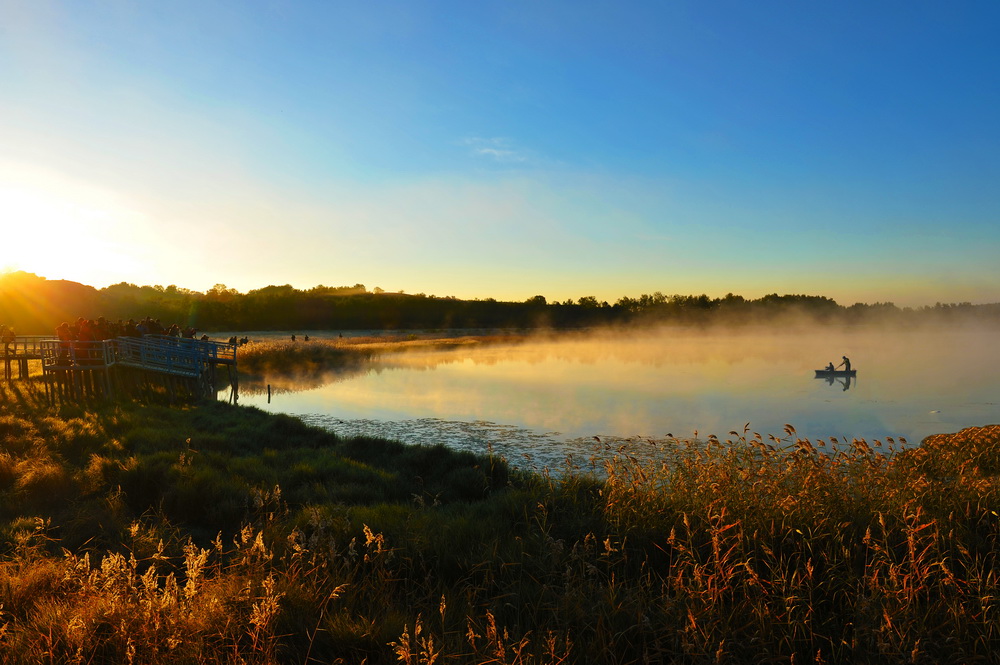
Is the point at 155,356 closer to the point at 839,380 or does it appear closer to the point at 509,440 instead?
the point at 509,440

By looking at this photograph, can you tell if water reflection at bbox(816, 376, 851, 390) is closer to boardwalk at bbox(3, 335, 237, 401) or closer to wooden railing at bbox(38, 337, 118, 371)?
boardwalk at bbox(3, 335, 237, 401)

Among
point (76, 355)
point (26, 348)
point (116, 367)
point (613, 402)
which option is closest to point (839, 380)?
point (613, 402)

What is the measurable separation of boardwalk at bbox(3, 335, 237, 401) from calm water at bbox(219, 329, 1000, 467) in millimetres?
3081

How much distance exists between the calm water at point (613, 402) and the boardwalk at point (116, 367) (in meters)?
3.08

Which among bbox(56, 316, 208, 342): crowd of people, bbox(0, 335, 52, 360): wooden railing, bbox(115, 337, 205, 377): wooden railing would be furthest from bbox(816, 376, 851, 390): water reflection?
bbox(0, 335, 52, 360): wooden railing

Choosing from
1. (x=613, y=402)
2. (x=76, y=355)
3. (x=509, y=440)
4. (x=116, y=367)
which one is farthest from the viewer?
(x=613, y=402)

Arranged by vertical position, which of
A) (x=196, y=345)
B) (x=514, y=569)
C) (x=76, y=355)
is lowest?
(x=514, y=569)

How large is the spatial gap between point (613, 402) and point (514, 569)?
19231 mm

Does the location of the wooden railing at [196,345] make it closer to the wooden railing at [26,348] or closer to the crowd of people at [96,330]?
the crowd of people at [96,330]

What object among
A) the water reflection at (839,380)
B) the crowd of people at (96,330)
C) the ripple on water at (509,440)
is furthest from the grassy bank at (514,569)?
the water reflection at (839,380)

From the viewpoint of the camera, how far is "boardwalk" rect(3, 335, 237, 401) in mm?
19484

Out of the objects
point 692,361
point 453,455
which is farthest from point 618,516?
point 692,361

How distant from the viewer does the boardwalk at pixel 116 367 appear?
63.9ft

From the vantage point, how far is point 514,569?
4.94 meters
